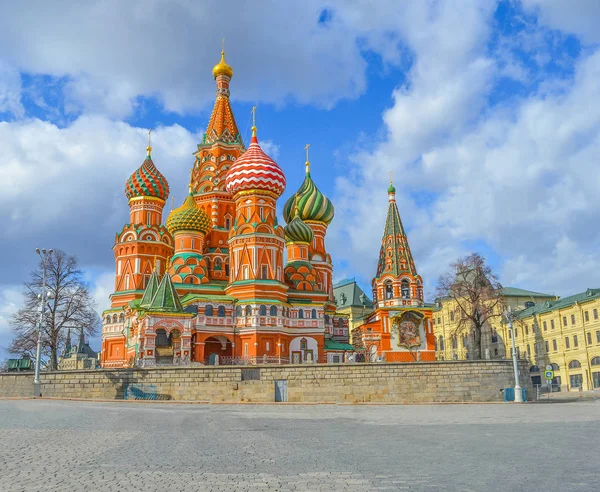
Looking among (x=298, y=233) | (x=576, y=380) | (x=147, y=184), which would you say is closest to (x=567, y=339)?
(x=576, y=380)

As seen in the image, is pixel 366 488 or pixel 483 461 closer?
pixel 366 488

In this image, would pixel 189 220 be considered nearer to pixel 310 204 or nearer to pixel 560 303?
pixel 310 204

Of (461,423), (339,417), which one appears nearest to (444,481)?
(461,423)

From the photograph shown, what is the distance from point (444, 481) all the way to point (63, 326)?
38499mm

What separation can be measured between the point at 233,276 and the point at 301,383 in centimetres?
1807

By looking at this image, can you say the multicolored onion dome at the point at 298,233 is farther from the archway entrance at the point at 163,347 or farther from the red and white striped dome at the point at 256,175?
the archway entrance at the point at 163,347

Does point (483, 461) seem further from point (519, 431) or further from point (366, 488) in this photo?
point (519, 431)

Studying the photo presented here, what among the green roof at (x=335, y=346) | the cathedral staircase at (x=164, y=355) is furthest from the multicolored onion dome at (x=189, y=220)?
the green roof at (x=335, y=346)

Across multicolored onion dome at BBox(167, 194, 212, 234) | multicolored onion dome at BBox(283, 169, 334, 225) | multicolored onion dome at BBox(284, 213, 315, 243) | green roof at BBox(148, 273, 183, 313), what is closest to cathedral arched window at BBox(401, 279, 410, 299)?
multicolored onion dome at BBox(284, 213, 315, 243)

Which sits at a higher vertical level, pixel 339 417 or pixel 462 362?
pixel 462 362

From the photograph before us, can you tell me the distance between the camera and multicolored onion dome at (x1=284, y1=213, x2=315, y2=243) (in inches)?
2066

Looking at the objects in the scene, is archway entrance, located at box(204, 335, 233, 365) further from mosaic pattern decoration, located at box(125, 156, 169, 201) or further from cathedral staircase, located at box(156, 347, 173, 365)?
mosaic pattern decoration, located at box(125, 156, 169, 201)

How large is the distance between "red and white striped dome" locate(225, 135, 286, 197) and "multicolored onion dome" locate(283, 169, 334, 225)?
783 cm

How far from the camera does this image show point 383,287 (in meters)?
52.4
